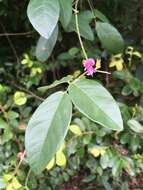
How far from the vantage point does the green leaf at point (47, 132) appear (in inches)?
26.6

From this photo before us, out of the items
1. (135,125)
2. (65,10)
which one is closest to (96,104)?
(65,10)

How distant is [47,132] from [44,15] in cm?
20

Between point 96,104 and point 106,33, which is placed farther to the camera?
point 106,33

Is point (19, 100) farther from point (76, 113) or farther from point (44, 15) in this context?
point (44, 15)

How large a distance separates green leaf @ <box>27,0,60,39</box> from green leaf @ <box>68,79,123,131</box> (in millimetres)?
97

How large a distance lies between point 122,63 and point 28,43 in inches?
21.1

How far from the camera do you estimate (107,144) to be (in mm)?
1576

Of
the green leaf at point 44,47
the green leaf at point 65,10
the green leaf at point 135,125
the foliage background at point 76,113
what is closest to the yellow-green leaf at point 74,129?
the foliage background at point 76,113

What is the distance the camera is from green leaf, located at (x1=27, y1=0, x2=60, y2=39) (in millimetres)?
737

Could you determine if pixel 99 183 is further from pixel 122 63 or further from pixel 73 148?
pixel 122 63

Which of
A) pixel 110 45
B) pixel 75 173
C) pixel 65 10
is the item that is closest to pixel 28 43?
pixel 75 173

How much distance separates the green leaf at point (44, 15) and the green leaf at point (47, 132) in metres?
0.12

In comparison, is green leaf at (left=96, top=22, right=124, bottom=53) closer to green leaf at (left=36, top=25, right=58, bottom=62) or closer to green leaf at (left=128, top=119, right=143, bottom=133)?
green leaf at (left=36, top=25, right=58, bottom=62)

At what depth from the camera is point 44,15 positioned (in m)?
0.75
